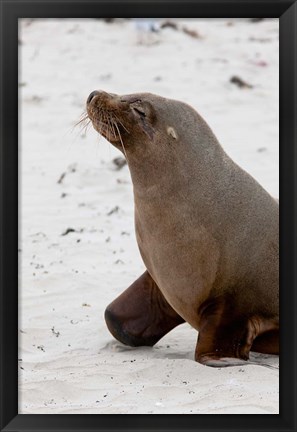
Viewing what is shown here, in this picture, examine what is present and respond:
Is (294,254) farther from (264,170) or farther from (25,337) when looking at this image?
(264,170)

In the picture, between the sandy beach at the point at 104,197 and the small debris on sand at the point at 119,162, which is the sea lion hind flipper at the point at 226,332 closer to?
the sandy beach at the point at 104,197

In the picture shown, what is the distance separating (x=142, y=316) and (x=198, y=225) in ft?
2.74

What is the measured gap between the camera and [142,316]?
598 centimetres

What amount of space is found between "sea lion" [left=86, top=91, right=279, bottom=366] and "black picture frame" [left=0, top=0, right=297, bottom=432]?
1370 millimetres

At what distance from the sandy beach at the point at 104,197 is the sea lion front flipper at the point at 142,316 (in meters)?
0.09

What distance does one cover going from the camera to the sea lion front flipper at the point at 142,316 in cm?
594

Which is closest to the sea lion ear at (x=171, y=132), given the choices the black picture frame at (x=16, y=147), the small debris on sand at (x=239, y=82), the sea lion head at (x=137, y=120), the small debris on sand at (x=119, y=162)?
the sea lion head at (x=137, y=120)

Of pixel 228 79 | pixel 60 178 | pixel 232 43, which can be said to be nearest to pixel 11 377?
pixel 60 178

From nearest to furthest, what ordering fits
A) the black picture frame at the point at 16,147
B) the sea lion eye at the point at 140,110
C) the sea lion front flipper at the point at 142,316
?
1. the black picture frame at the point at 16,147
2. the sea lion eye at the point at 140,110
3. the sea lion front flipper at the point at 142,316

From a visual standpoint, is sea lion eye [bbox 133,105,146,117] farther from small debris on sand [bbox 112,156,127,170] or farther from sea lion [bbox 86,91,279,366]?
small debris on sand [bbox 112,156,127,170]

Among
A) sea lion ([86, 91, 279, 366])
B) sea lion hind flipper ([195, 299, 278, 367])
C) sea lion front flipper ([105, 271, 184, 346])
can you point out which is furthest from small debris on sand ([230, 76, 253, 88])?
sea lion hind flipper ([195, 299, 278, 367])

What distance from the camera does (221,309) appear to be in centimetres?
544

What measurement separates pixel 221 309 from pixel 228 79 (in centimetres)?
775

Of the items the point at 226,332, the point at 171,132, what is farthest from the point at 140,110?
the point at 226,332
